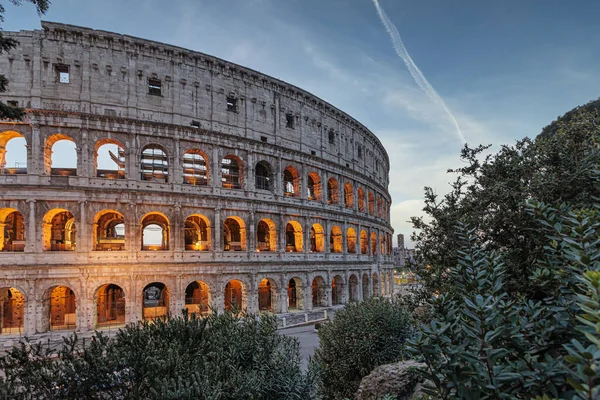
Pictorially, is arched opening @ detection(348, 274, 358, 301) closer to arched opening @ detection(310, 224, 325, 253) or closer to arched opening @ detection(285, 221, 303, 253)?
arched opening @ detection(310, 224, 325, 253)

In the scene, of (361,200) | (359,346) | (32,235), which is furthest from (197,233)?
(359,346)

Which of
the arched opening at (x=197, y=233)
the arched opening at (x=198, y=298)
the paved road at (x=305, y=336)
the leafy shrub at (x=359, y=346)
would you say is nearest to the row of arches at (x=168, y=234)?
the arched opening at (x=197, y=233)

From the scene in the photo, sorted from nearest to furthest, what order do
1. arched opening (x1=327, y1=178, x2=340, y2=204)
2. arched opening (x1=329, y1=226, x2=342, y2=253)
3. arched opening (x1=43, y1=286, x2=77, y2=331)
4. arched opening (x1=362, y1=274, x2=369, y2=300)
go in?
arched opening (x1=43, y1=286, x2=77, y2=331)
arched opening (x1=329, y1=226, x2=342, y2=253)
arched opening (x1=327, y1=178, x2=340, y2=204)
arched opening (x1=362, y1=274, x2=369, y2=300)

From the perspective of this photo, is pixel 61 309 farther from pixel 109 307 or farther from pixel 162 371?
pixel 162 371

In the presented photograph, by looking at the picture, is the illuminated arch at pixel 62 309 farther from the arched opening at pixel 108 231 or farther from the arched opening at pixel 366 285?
the arched opening at pixel 366 285

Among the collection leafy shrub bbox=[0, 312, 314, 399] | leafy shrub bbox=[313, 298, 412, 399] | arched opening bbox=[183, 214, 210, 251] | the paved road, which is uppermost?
arched opening bbox=[183, 214, 210, 251]

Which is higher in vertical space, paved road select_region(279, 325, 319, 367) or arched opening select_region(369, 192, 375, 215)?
arched opening select_region(369, 192, 375, 215)

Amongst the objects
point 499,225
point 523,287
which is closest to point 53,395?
point 523,287

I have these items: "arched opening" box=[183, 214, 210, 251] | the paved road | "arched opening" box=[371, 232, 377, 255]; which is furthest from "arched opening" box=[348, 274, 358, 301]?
"arched opening" box=[183, 214, 210, 251]
